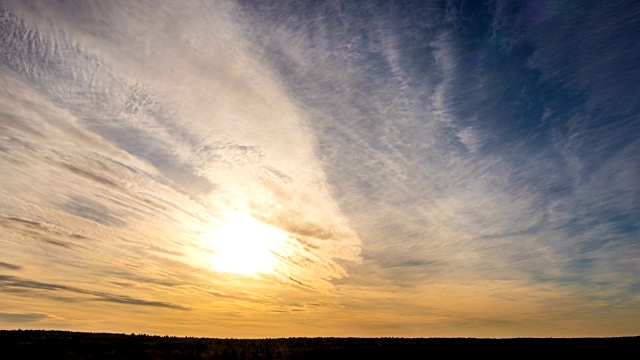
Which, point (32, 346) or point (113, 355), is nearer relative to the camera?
point (113, 355)

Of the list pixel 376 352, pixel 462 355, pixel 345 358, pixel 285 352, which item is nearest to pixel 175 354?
pixel 285 352

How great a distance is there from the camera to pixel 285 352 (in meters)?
23.5

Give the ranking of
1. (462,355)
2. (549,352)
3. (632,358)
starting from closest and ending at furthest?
1. (632,358)
2. (462,355)
3. (549,352)

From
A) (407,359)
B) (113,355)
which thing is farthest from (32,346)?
(407,359)

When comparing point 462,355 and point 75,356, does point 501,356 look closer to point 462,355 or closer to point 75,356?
point 462,355

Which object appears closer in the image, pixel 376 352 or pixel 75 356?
pixel 75 356

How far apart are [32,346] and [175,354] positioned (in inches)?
459

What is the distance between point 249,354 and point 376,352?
900cm

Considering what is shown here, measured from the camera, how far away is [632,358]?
21.2 meters

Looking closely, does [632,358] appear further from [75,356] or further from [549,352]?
[75,356]

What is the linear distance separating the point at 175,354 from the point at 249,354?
4833 millimetres

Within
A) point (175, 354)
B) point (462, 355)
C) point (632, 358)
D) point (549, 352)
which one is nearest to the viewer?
point (632, 358)

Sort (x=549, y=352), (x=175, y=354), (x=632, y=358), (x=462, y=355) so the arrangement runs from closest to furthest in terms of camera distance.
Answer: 1. (x=632, y=358)
2. (x=175, y=354)
3. (x=462, y=355)
4. (x=549, y=352)

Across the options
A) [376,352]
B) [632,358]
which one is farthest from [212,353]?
[632,358]
